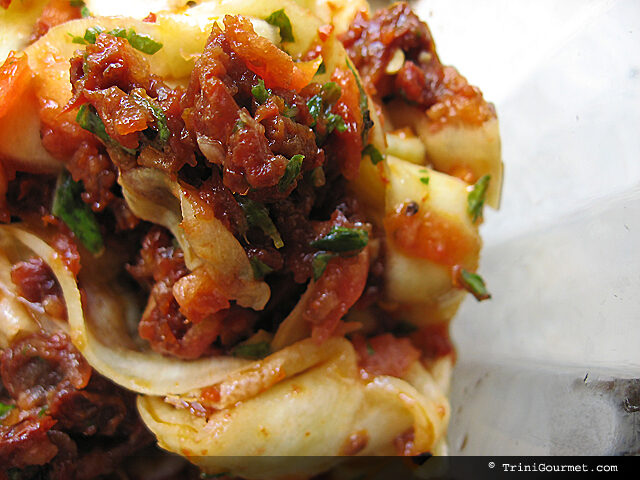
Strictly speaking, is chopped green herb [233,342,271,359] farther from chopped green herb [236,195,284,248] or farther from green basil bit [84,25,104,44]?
green basil bit [84,25,104,44]

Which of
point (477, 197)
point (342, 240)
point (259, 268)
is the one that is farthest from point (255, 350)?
point (477, 197)

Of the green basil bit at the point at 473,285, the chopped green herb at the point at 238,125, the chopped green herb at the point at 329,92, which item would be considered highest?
the chopped green herb at the point at 329,92

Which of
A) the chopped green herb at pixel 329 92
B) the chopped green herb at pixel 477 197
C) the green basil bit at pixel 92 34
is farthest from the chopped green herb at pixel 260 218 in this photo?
the chopped green herb at pixel 477 197

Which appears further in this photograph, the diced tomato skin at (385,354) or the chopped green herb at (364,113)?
the diced tomato skin at (385,354)

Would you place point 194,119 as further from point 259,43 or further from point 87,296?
point 87,296

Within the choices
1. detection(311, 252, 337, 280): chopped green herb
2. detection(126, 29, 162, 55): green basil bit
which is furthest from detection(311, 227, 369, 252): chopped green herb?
detection(126, 29, 162, 55): green basil bit

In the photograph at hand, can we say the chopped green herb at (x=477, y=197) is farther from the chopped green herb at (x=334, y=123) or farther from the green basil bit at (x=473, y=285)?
the chopped green herb at (x=334, y=123)
